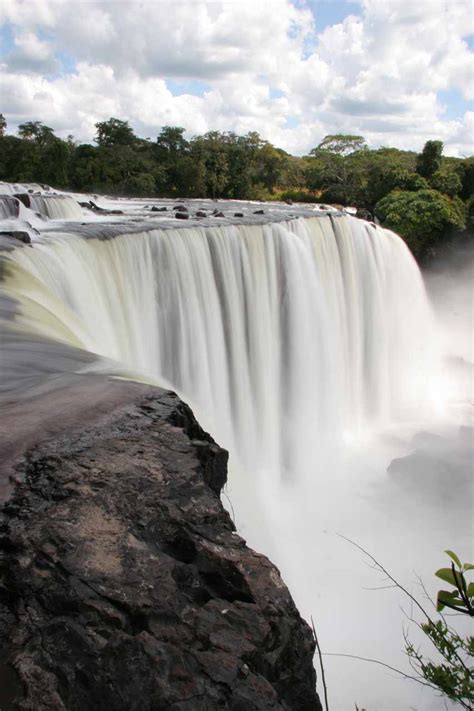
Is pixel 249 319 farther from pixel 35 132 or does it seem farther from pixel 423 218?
pixel 35 132

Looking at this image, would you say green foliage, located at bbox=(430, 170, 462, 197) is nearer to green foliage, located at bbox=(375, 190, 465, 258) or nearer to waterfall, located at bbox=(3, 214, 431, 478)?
green foliage, located at bbox=(375, 190, 465, 258)

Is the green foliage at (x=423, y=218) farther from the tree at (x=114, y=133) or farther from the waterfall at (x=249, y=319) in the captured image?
the tree at (x=114, y=133)

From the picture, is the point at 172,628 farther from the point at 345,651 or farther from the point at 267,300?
the point at 267,300

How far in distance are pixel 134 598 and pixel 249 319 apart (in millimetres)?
9176

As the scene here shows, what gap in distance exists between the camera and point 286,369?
11977mm

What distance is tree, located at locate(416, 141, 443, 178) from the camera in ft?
92.5

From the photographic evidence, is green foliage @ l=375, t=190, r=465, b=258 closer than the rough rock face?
No

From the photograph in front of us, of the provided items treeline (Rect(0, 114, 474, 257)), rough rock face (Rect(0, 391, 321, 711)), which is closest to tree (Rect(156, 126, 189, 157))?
treeline (Rect(0, 114, 474, 257))

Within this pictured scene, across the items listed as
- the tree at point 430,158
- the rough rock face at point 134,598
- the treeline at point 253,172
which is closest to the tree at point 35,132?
the treeline at point 253,172

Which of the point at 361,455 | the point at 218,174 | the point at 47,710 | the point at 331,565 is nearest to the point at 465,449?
the point at 361,455

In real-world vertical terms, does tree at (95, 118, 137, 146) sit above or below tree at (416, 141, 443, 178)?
above

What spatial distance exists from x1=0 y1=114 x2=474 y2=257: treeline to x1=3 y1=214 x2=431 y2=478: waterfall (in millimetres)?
9924

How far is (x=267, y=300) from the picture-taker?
11.5 m

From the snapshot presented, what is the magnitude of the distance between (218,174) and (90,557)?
130ft
